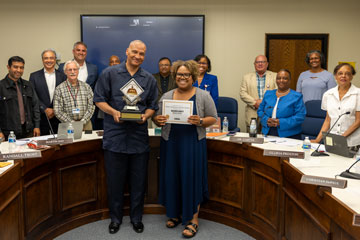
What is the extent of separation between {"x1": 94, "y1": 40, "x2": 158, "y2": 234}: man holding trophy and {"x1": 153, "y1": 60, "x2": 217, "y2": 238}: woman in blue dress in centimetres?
17

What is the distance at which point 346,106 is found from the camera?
2912mm

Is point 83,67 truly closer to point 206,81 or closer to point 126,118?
point 206,81

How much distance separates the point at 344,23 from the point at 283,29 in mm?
969

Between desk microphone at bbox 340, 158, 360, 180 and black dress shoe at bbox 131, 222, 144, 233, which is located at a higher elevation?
desk microphone at bbox 340, 158, 360, 180

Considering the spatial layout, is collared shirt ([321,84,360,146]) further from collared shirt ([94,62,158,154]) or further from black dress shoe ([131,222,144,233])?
black dress shoe ([131,222,144,233])

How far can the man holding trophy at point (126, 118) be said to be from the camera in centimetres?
269

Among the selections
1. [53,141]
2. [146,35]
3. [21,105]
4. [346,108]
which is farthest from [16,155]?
[146,35]

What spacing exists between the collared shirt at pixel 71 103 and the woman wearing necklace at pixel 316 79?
107 inches

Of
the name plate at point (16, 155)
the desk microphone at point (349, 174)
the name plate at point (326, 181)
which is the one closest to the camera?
the name plate at point (326, 181)

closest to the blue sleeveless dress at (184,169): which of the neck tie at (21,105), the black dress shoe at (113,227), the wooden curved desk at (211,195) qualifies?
the wooden curved desk at (211,195)

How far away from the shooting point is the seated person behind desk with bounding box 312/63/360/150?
2.88 m

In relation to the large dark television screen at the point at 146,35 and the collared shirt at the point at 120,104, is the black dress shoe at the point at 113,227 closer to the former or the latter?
the collared shirt at the point at 120,104

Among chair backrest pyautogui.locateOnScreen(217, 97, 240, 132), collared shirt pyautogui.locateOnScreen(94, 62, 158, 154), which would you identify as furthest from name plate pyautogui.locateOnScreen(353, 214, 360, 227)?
chair backrest pyautogui.locateOnScreen(217, 97, 240, 132)

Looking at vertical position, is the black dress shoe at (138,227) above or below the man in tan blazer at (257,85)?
below
